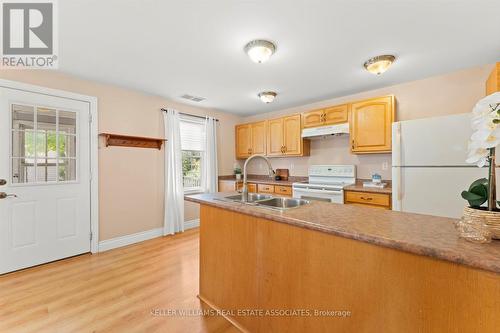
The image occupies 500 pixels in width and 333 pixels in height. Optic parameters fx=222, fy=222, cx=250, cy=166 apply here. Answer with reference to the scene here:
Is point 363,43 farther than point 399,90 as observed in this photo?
No

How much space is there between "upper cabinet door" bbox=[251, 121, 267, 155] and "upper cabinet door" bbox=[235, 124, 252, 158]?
0.11 metres

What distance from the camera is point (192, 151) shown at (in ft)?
14.5

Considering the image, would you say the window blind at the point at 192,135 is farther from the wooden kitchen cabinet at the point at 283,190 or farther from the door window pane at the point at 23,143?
the door window pane at the point at 23,143

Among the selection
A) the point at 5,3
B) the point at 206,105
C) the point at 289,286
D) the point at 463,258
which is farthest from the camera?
the point at 206,105

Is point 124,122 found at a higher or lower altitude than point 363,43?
lower

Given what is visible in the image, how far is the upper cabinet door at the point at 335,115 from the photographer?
3.44m

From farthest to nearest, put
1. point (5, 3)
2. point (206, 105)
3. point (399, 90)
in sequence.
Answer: point (206, 105), point (399, 90), point (5, 3)

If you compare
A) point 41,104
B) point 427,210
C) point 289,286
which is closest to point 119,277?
point 289,286

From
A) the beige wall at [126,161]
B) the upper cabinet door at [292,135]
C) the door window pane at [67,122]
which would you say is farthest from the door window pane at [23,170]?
the upper cabinet door at [292,135]

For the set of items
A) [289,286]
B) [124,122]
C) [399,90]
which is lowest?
[289,286]

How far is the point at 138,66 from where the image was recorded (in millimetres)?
2615

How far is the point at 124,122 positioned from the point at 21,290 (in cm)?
227

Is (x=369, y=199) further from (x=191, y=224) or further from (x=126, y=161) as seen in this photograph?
(x=126, y=161)

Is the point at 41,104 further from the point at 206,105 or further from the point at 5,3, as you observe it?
the point at 206,105
